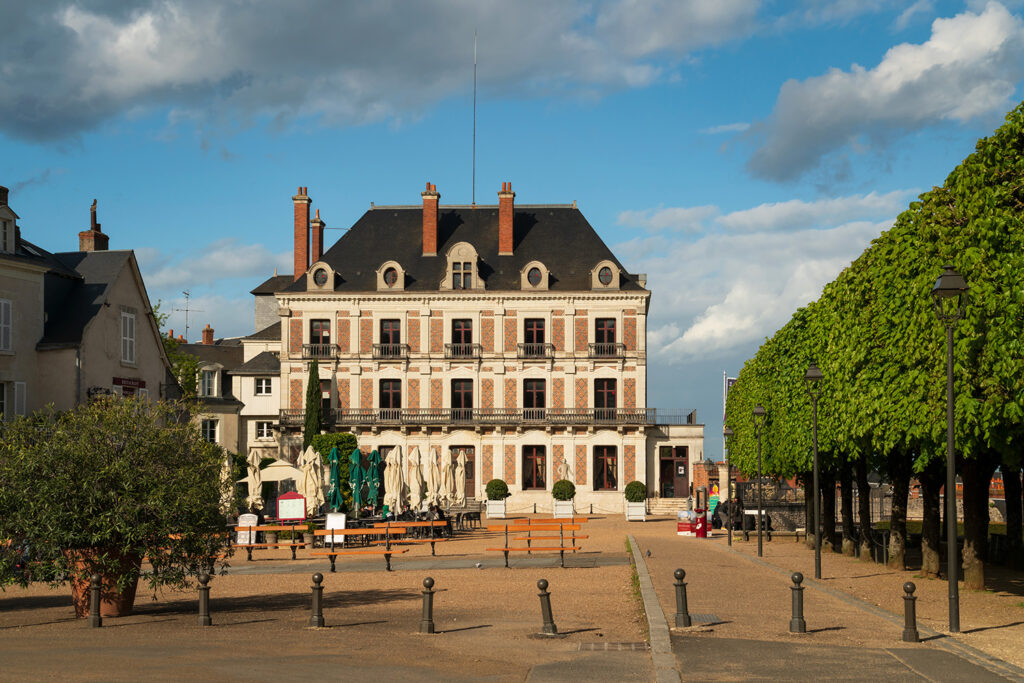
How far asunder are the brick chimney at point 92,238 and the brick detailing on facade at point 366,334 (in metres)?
16.7

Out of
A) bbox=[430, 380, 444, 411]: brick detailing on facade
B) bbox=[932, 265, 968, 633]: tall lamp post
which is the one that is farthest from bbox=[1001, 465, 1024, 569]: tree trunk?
bbox=[430, 380, 444, 411]: brick detailing on facade

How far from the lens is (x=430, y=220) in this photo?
5988cm

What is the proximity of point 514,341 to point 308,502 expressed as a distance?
80.4 feet

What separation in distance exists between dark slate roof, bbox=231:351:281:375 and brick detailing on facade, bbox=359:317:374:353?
8.02m

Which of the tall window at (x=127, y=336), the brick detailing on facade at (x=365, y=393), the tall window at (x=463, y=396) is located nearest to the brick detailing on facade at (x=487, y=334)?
the tall window at (x=463, y=396)

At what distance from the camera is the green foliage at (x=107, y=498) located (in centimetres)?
1433

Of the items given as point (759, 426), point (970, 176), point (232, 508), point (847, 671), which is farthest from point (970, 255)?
point (759, 426)

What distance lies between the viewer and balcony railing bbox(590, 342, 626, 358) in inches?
2238

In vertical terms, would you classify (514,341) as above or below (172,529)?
above

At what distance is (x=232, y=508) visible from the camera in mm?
16188

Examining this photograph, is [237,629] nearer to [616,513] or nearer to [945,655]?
[945,655]

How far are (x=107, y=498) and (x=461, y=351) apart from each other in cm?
4317

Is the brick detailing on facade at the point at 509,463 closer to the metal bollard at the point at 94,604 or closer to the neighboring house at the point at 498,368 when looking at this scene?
the neighboring house at the point at 498,368

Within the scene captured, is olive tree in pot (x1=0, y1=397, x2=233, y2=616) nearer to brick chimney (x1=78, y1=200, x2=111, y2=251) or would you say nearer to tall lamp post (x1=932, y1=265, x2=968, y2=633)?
tall lamp post (x1=932, y1=265, x2=968, y2=633)
